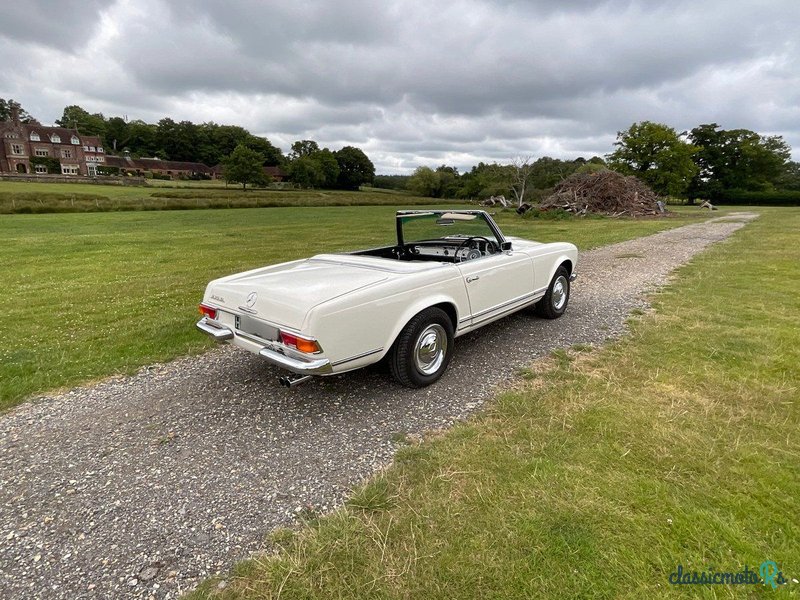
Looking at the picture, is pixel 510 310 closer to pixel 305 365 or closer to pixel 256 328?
pixel 305 365

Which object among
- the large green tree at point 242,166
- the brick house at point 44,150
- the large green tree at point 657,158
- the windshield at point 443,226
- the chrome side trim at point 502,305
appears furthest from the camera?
the brick house at point 44,150

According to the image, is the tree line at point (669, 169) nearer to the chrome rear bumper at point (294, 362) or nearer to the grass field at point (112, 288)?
the grass field at point (112, 288)

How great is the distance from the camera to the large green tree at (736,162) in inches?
2121

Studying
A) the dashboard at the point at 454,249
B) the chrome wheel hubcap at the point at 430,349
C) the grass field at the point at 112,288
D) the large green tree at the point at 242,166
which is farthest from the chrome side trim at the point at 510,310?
the large green tree at the point at 242,166

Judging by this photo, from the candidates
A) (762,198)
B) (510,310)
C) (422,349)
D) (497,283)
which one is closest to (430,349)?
(422,349)

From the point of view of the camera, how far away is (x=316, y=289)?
3.04 metres

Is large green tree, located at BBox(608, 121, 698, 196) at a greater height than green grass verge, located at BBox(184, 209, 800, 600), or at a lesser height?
greater

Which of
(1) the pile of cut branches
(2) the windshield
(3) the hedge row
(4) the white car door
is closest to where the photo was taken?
(4) the white car door

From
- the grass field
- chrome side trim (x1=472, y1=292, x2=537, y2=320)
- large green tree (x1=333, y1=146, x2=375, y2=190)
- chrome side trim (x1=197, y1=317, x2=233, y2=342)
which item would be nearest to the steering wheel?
chrome side trim (x1=472, y1=292, x2=537, y2=320)

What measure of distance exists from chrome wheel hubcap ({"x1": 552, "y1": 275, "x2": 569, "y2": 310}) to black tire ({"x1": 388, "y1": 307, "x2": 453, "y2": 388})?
2.36m

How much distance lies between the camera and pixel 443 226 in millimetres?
4590

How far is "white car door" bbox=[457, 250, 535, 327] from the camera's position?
3.89 meters

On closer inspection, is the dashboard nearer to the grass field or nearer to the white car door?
the white car door

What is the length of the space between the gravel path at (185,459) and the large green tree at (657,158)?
A: 44488mm
